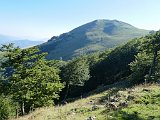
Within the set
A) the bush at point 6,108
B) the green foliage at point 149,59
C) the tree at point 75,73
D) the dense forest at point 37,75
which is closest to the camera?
the dense forest at point 37,75

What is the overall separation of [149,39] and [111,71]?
6968 cm

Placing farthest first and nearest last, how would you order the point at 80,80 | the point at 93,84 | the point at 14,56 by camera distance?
the point at 93,84 → the point at 80,80 → the point at 14,56

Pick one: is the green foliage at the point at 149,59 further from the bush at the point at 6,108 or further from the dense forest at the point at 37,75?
the bush at the point at 6,108

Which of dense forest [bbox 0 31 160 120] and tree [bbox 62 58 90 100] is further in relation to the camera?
tree [bbox 62 58 90 100]

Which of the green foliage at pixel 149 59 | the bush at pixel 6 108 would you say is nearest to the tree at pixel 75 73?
the green foliage at pixel 149 59

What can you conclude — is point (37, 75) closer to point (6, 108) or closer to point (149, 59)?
point (6, 108)

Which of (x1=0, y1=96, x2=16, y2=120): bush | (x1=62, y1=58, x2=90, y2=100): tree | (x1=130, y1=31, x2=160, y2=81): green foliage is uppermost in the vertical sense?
(x1=130, y1=31, x2=160, y2=81): green foliage

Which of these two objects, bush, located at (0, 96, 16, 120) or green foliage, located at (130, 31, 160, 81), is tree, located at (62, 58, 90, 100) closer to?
green foliage, located at (130, 31, 160, 81)

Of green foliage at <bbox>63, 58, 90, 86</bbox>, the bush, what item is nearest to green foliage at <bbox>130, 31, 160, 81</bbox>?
green foliage at <bbox>63, 58, 90, 86</bbox>

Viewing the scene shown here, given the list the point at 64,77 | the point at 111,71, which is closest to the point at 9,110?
the point at 64,77

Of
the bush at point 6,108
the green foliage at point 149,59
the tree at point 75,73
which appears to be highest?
the green foliage at point 149,59

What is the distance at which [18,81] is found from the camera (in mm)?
41156

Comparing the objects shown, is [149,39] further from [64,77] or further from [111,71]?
[111,71]

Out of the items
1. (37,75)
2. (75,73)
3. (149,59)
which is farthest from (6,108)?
(75,73)
